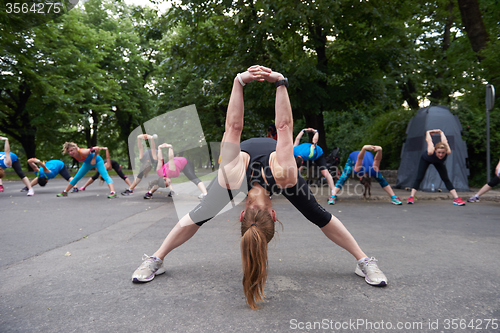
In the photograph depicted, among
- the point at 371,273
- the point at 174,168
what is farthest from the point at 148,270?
the point at 174,168

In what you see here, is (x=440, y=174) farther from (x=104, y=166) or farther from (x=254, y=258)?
(x=104, y=166)

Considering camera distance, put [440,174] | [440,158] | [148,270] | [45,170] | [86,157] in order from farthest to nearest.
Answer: [45,170] < [86,157] < [440,174] < [440,158] < [148,270]

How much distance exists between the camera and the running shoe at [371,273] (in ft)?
9.46

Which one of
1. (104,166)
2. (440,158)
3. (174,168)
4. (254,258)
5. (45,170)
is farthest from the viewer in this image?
(45,170)

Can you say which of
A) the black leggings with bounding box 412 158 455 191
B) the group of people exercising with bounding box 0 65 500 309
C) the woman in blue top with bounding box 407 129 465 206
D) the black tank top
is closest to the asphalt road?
the group of people exercising with bounding box 0 65 500 309

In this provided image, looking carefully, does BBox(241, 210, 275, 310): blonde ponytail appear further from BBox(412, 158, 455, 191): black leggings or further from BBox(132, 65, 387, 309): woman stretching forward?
BBox(412, 158, 455, 191): black leggings

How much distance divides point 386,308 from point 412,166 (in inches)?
425

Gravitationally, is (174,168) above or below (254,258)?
above

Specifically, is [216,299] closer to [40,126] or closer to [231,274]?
[231,274]

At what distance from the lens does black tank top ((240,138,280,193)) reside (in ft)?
9.20

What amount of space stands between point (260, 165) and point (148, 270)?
57.8 inches

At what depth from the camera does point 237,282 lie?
3004 mm

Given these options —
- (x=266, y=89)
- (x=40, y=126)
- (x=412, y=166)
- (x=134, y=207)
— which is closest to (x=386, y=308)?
(x=134, y=207)

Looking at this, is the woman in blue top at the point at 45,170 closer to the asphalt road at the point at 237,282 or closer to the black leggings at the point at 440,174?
the asphalt road at the point at 237,282
